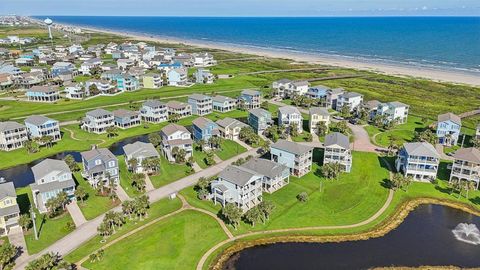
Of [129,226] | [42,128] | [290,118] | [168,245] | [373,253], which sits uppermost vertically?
[290,118]

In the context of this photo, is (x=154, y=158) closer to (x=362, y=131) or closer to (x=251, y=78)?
(x=362, y=131)

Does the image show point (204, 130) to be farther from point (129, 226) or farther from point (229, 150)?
point (129, 226)

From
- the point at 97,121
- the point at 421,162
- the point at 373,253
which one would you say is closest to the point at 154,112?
the point at 97,121

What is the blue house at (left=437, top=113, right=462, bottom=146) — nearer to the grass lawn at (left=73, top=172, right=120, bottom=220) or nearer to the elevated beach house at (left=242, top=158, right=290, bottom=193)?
the elevated beach house at (left=242, top=158, right=290, bottom=193)

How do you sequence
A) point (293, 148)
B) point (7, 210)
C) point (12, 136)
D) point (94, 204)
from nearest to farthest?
point (7, 210) < point (94, 204) < point (293, 148) < point (12, 136)

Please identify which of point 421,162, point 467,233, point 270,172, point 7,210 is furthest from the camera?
point 421,162

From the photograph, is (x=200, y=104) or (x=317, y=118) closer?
(x=317, y=118)

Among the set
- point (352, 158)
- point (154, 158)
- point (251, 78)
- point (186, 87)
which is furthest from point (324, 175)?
point (251, 78)
